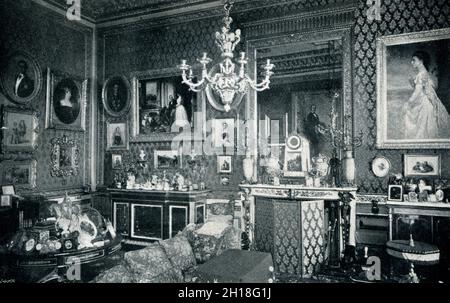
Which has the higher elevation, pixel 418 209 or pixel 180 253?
pixel 418 209

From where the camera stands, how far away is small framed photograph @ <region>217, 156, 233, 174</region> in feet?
27.0

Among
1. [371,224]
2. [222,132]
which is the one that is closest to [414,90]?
[371,224]

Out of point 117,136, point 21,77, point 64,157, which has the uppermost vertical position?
point 21,77

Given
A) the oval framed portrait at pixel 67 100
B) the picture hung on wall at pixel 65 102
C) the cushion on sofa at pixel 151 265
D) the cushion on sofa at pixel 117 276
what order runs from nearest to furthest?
the cushion on sofa at pixel 117 276
the cushion on sofa at pixel 151 265
the picture hung on wall at pixel 65 102
the oval framed portrait at pixel 67 100

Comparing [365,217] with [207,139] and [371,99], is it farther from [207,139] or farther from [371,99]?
[207,139]

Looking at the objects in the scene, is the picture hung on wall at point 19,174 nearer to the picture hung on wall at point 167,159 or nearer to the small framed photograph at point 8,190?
the small framed photograph at point 8,190

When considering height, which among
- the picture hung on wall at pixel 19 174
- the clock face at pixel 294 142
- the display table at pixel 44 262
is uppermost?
the clock face at pixel 294 142

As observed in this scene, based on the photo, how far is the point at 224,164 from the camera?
8.29 meters

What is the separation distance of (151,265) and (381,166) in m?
4.93

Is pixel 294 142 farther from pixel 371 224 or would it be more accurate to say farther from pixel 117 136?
pixel 117 136

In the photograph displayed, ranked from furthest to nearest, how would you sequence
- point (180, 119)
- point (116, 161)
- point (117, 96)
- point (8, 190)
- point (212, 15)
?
1. point (117, 96)
2. point (116, 161)
3. point (180, 119)
4. point (212, 15)
5. point (8, 190)

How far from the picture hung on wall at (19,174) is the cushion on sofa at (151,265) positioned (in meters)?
4.56

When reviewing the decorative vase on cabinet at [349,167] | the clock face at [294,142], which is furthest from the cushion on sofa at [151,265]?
the clock face at [294,142]

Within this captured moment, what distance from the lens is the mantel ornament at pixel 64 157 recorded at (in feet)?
27.8
